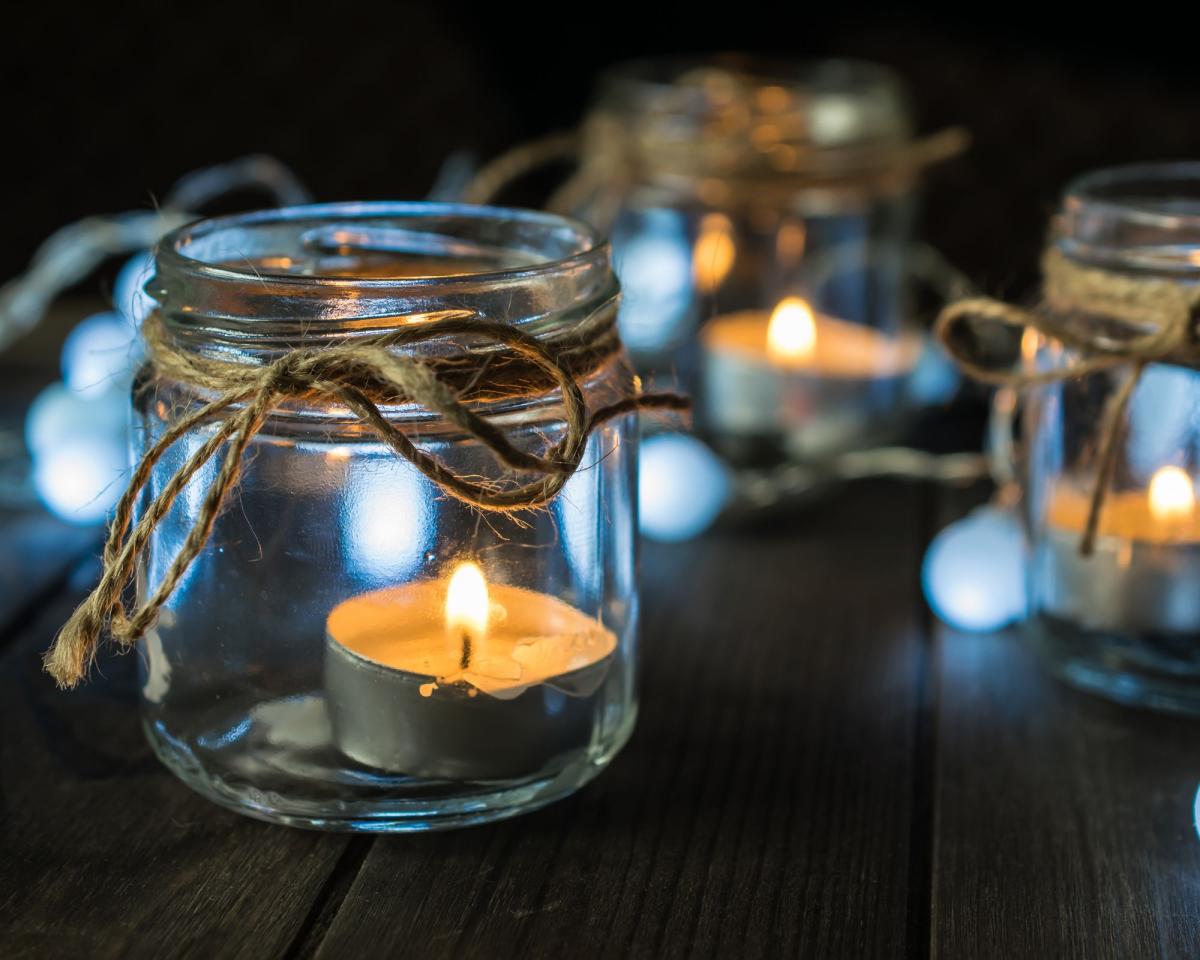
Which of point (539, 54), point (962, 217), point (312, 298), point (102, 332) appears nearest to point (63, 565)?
point (102, 332)

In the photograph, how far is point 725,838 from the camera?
1.59ft

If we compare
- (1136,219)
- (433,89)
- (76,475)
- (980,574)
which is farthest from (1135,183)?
(433,89)

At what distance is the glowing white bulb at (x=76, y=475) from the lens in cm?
74

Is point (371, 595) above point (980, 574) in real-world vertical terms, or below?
above

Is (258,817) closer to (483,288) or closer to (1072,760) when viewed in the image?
(483,288)

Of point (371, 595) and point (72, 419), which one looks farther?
point (72, 419)

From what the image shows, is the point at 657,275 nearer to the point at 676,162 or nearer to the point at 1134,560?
the point at 676,162

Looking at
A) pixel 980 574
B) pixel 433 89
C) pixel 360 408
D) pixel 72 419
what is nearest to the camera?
pixel 360 408

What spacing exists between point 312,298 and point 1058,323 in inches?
12.4

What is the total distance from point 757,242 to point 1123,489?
31 cm

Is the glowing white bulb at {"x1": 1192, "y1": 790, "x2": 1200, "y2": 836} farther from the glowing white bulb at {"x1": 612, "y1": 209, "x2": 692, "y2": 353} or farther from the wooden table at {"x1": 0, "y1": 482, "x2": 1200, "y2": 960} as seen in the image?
the glowing white bulb at {"x1": 612, "y1": 209, "x2": 692, "y2": 353}

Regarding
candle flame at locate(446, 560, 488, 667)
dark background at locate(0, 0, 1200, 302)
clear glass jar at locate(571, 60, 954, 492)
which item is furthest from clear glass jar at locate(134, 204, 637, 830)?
dark background at locate(0, 0, 1200, 302)

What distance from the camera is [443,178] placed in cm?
119

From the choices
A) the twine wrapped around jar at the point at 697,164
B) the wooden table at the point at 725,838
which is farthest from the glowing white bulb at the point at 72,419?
the twine wrapped around jar at the point at 697,164
